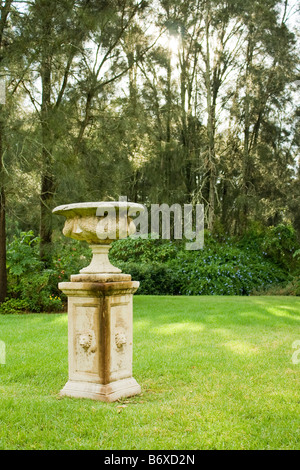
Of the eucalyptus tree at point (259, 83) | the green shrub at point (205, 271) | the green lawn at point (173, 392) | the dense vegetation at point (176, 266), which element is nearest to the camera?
the green lawn at point (173, 392)

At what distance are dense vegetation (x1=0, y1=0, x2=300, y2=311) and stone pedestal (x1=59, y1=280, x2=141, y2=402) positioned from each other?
413cm

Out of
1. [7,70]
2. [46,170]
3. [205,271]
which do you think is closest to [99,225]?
[46,170]

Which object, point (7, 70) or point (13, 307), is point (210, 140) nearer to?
point (7, 70)

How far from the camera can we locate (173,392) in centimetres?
338

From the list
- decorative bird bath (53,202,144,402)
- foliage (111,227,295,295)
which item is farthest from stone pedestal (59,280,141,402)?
foliage (111,227,295,295)

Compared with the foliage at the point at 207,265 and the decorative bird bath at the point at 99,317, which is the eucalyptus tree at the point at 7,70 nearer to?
the decorative bird bath at the point at 99,317

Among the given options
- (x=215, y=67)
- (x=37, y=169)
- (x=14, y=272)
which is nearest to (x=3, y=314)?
(x=14, y=272)

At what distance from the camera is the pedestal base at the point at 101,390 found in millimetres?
3203

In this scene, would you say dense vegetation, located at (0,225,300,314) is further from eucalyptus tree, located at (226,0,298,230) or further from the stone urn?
the stone urn

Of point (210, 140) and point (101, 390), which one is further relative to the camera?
point (210, 140)

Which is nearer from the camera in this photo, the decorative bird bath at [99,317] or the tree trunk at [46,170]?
the decorative bird bath at [99,317]

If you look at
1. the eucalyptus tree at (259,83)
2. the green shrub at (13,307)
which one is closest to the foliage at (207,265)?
the eucalyptus tree at (259,83)

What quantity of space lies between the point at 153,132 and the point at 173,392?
415 inches

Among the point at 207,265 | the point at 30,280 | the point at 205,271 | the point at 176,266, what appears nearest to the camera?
the point at 30,280
